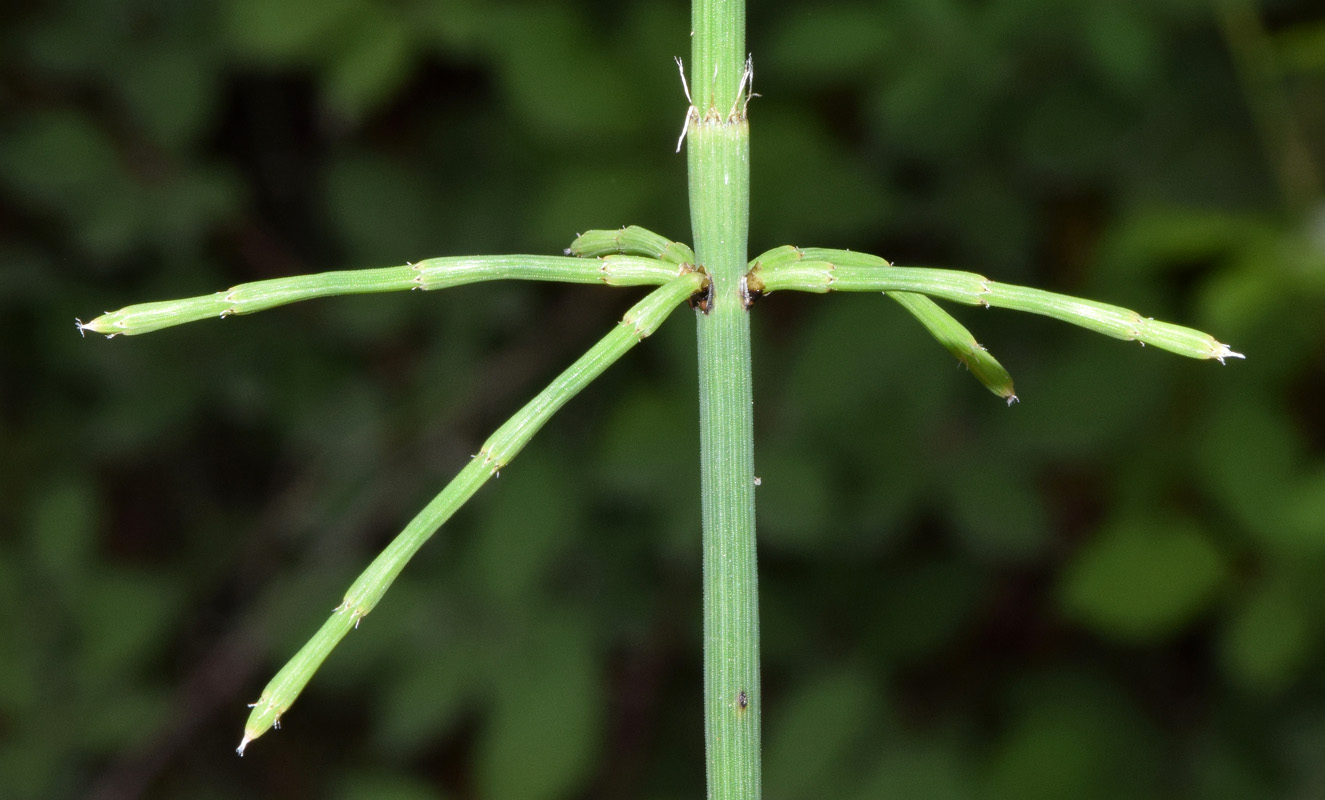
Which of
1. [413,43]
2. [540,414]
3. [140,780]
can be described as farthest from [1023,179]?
[140,780]

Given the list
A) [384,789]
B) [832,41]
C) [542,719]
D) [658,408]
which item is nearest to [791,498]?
[658,408]

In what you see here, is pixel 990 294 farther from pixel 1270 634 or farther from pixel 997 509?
pixel 1270 634

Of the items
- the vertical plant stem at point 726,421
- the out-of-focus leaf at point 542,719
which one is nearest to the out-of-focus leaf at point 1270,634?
the out-of-focus leaf at point 542,719

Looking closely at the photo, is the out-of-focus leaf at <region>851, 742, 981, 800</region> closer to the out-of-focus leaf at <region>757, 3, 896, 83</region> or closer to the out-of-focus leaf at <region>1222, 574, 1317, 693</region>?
the out-of-focus leaf at <region>1222, 574, 1317, 693</region>

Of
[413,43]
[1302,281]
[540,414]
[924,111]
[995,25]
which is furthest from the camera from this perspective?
[413,43]

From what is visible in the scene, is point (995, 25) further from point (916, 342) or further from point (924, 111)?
point (916, 342)

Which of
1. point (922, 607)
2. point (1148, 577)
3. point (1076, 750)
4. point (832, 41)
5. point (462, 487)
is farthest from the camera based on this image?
point (922, 607)
